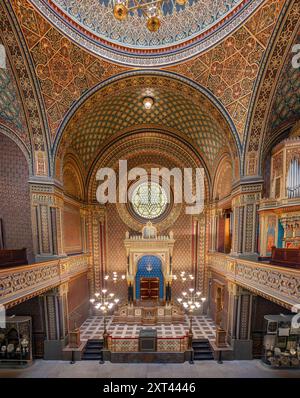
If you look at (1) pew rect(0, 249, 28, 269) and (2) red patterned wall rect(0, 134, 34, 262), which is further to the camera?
(2) red patterned wall rect(0, 134, 34, 262)

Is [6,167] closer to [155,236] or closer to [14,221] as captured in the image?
[14,221]

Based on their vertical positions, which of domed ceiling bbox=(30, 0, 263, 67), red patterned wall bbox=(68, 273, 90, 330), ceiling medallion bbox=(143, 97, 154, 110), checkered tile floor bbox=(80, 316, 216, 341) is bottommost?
checkered tile floor bbox=(80, 316, 216, 341)

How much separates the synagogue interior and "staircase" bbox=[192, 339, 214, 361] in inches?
2.4

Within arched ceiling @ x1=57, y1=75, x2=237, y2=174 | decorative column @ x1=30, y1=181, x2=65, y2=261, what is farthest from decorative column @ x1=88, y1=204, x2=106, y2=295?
decorative column @ x1=30, y1=181, x2=65, y2=261

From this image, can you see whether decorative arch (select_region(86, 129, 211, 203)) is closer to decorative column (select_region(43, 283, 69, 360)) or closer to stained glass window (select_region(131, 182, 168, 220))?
stained glass window (select_region(131, 182, 168, 220))

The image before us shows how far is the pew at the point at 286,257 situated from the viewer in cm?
669

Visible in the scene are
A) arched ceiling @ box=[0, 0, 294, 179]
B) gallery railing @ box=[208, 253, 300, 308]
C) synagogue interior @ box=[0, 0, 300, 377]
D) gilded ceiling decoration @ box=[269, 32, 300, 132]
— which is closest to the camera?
gallery railing @ box=[208, 253, 300, 308]

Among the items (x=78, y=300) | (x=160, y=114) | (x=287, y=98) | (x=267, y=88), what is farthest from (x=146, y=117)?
(x=78, y=300)

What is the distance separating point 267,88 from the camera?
8570mm

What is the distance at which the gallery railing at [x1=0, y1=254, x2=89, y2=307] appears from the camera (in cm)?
642

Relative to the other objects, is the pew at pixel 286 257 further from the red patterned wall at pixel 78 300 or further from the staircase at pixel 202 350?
the red patterned wall at pixel 78 300

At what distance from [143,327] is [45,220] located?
314 inches

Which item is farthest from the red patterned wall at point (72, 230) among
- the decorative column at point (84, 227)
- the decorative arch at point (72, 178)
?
the decorative arch at point (72, 178)

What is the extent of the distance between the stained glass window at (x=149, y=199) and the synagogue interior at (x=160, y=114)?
3.97 meters
